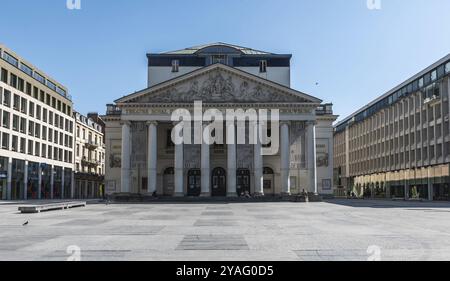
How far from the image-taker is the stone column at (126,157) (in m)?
68.4

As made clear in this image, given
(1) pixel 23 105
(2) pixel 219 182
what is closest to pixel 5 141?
(1) pixel 23 105

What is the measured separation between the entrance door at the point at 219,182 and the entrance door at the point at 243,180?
2.36 m

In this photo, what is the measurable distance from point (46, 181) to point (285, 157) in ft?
136

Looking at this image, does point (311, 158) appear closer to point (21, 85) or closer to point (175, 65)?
point (175, 65)

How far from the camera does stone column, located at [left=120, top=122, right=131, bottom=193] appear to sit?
6844 centimetres

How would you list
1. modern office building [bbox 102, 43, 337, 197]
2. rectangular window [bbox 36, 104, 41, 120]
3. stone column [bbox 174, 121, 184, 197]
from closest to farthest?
stone column [bbox 174, 121, 184, 197], modern office building [bbox 102, 43, 337, 197], rectangular window [bbox 36, 104, 41, 120]

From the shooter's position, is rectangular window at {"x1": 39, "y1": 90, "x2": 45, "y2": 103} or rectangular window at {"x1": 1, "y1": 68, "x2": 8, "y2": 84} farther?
rectangular window at {"x1": 39, "y1": 90, "x2": 45, "y2": 103}

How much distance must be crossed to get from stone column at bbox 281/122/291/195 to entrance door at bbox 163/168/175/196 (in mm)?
16053

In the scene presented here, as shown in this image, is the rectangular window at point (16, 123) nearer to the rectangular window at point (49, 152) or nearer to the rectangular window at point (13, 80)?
the rectangular window at point (13, 80)

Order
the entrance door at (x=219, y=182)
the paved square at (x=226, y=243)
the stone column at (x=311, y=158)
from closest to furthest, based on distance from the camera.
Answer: the paved square at (x=226, y=243)
the stone column at (x=311, y=158)
the entrance door at (x=219, y=182)

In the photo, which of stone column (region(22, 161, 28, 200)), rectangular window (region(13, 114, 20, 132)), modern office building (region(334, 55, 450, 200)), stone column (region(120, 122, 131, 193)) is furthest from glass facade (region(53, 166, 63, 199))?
modern office building (region(334, 55, 450, 200))

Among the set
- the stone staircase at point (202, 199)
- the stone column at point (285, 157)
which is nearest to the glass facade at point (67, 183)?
the stone staircase at point (202, 199)

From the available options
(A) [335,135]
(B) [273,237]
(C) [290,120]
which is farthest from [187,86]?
(A) [335,135]

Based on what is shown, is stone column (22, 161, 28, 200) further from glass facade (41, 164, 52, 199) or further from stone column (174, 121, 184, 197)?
stone column (174, 121, 184, 197)
